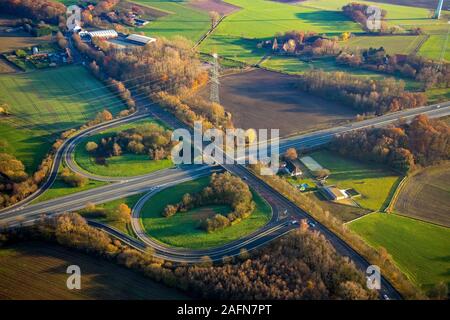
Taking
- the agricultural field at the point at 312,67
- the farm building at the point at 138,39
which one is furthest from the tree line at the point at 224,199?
the farm building at the point at 138,39

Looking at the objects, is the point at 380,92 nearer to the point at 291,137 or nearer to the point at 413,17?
the point at 291,137

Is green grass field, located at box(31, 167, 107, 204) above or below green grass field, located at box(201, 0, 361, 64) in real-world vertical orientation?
below

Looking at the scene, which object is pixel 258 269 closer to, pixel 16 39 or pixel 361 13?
pixel 16 39
